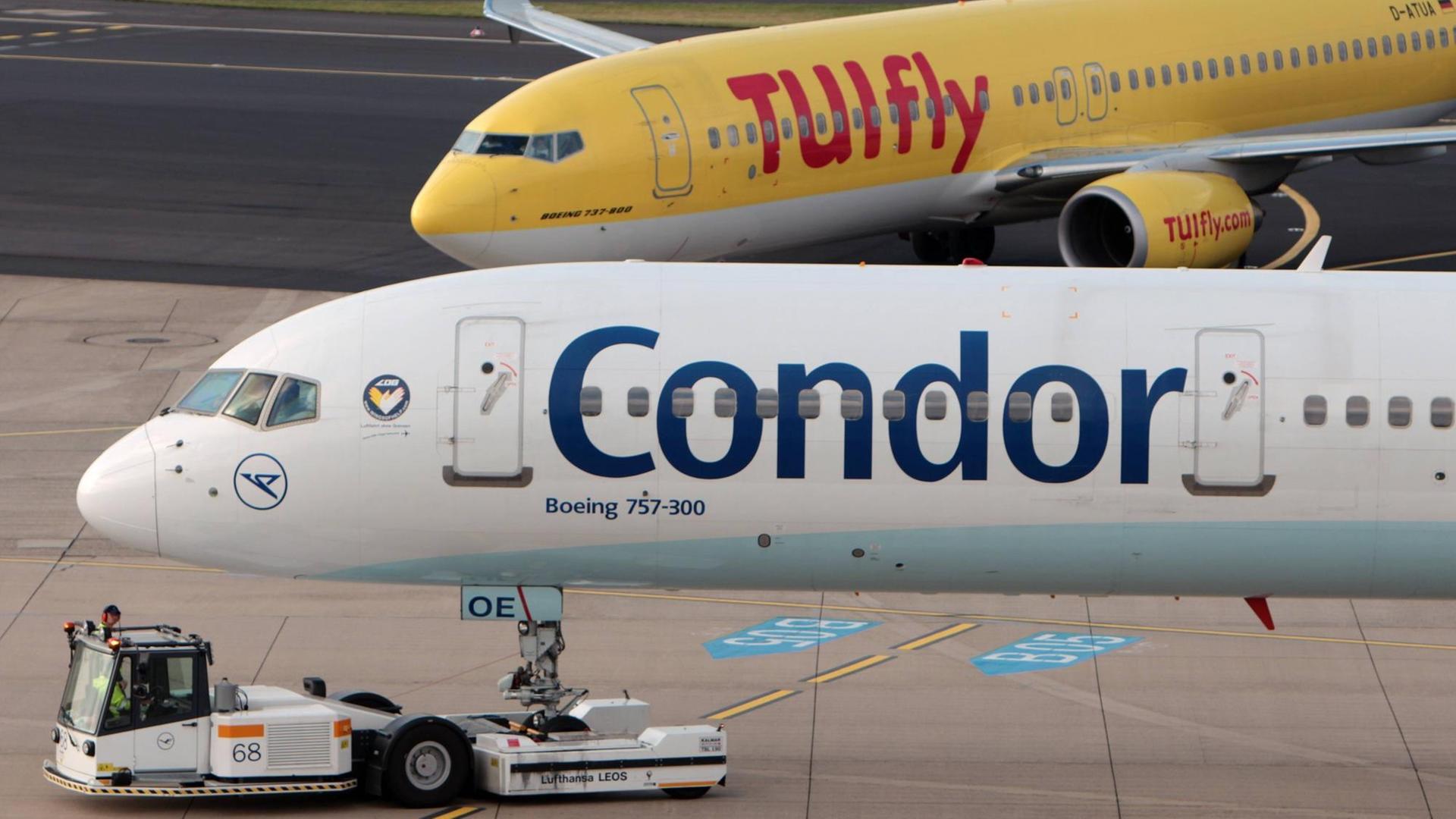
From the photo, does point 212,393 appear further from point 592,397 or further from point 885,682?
point 885,682

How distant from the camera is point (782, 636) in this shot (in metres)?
26.5

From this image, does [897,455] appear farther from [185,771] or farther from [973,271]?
[185,771]

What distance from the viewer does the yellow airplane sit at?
3588cm

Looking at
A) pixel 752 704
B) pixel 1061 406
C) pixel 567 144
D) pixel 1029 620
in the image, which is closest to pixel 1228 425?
pixel 1061 406

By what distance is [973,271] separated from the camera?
21641mm

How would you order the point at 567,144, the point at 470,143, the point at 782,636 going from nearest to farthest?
the point at 782,636 < the point at 567,144 < the point at 470,143

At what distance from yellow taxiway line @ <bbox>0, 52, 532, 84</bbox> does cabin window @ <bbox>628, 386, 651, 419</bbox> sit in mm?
46793

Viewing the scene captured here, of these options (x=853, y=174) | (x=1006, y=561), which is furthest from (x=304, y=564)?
(x=853, y=174)

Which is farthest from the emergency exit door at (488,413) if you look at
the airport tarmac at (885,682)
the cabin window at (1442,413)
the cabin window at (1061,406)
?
the cabin window at (1442,413)

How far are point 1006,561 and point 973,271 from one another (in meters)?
2.86

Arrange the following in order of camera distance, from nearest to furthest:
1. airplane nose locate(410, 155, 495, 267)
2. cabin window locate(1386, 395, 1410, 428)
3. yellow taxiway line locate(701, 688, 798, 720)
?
cabin window locate(1386, 395, 1410, 428)
yellow taxiway line locate(701, 688, 798, 720)
airplane nose locate(410, 155, 495, 267)

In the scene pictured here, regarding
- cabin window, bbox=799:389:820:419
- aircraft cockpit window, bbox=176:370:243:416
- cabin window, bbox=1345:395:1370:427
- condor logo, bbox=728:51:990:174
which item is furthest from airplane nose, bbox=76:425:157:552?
condor logo, bbox=728:51:990:174

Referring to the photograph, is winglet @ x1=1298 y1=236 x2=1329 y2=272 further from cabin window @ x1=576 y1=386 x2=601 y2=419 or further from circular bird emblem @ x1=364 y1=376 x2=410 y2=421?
circular bird emblem @ x1=364 y1=376 x2=410 y2=421

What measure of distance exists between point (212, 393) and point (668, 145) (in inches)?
627
